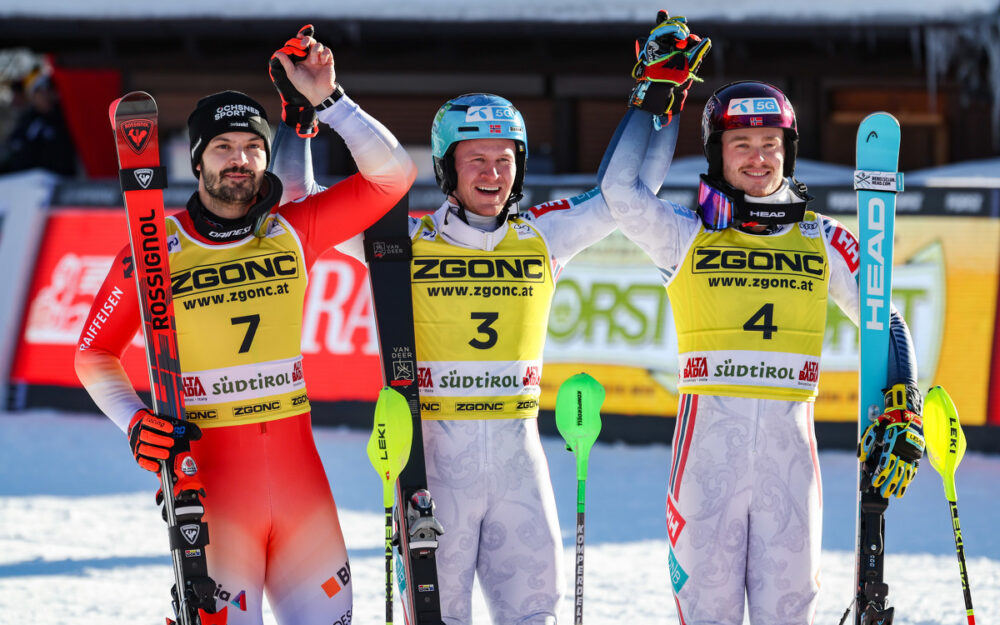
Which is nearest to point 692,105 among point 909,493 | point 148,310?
point 909,493

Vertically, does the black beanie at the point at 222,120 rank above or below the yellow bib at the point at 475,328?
above

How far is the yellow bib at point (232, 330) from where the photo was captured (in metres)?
→ 4.14

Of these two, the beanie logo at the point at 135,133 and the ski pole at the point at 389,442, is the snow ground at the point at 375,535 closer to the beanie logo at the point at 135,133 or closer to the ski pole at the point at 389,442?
the ski pole at the point at 389,442

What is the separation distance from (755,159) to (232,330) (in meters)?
1.87

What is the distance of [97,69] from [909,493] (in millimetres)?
11676

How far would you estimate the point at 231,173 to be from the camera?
13.5ft

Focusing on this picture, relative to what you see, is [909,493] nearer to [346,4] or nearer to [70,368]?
[70,368]

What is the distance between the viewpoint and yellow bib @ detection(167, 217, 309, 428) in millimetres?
4141

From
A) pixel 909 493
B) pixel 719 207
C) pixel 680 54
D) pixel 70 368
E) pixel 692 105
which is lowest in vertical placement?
pixel 909 493

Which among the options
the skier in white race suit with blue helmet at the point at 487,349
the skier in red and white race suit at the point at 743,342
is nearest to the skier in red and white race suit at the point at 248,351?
the skier in white race suit with blue helmet at the point at 487,349

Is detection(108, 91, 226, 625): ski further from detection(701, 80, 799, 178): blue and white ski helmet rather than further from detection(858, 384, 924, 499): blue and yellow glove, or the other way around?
detection(858, 384, 924, 499): blue and yellow glove

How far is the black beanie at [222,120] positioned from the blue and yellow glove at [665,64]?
4.22ft

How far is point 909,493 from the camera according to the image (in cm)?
827

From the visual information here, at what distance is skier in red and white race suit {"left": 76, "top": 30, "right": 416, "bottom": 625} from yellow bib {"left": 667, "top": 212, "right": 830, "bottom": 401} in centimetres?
119
